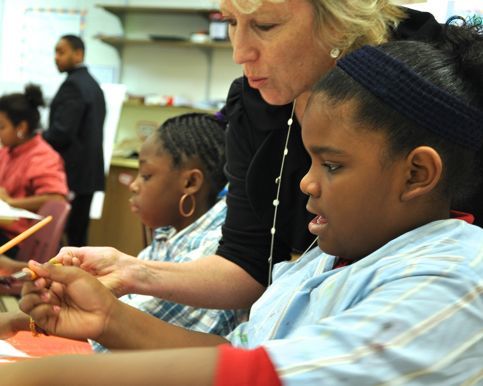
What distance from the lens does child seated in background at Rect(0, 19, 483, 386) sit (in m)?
0.64

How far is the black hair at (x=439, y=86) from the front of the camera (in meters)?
0.83

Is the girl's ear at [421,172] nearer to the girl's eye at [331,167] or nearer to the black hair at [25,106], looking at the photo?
the girl's eye at [331,167]

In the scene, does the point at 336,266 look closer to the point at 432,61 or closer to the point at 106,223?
the point at 432,61

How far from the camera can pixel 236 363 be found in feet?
2.09

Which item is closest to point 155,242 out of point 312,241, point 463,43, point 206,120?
point 206,120

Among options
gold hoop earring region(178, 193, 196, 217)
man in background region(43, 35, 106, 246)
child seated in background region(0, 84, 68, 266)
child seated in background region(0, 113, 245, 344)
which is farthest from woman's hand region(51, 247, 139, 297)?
man in background region(43, 35, 106, 246)

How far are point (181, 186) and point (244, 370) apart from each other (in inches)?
50.0

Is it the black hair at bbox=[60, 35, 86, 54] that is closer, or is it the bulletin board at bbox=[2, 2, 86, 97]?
the black hair at bbox=[60, 35, 86, 54]

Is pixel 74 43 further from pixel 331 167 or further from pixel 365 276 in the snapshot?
pixel 365 276

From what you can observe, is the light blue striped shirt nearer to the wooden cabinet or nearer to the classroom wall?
the wooden cabinet

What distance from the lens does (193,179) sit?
1895 millimetres

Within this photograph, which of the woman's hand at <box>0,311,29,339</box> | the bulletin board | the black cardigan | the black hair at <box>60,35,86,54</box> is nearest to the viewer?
the woman's hand at <box>0,311,29,339</box>

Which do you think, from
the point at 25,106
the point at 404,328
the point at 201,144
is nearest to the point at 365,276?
the point at 404,328

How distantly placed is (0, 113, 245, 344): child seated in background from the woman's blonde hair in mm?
580
